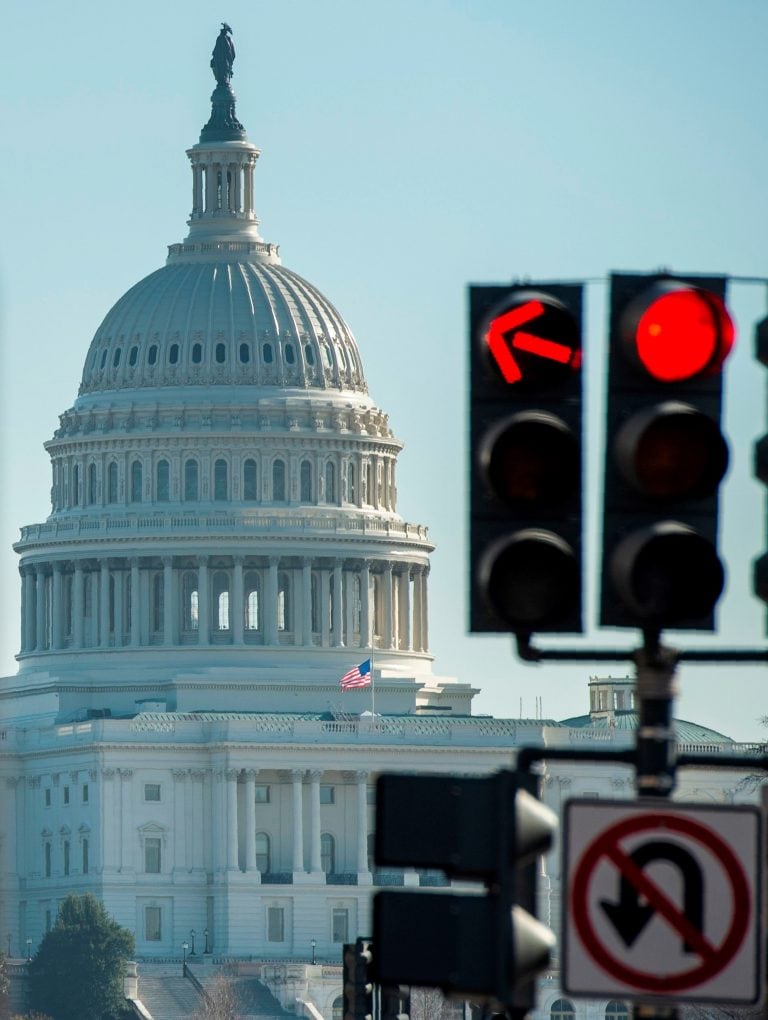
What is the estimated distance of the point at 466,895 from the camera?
70.3 ft

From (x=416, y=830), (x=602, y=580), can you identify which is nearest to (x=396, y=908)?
(x=416, y=830)

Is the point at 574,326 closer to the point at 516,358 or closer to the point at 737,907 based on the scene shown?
the point at 516,358

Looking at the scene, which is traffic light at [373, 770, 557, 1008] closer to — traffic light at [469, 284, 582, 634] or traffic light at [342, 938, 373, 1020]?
traffic light at [469, 284, 582, 634]

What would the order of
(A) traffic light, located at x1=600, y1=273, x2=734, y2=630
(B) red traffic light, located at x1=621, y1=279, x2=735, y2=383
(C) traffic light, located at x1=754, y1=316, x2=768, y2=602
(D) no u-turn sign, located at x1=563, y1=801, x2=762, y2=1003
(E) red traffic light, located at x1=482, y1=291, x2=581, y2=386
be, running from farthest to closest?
(C) traffic light, located at x1=754, y1=316, x2=768, y2=602, (E) red traffic light, located at x1=482, y1=291, x2=581, y2=386, (B) red traffic light, located at x1=621, y1=279, x2=735, y2=383, (A) traffic light, located at x1=600, y1=273, x2=734, y2=630, (D) no u-turn sign, located at x1=563, y1=801, x2=762, y2=1003

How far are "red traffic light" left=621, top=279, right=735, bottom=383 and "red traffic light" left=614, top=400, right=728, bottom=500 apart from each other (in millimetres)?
224

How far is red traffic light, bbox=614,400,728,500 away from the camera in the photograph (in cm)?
2144

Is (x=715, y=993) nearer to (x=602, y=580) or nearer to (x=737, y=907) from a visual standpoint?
(x=737, y=907)

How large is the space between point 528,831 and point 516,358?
7.59 ft

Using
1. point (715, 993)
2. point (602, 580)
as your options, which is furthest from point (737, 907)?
point (602, 580)

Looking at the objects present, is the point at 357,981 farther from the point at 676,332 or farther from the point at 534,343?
the point at 676,332

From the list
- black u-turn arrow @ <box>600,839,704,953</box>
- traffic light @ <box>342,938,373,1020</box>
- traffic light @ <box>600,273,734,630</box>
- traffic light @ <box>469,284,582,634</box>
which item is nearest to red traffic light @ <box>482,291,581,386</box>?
traffic light @ <box>469,284,582,634</box>

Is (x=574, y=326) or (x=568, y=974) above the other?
(x=574, y=326)

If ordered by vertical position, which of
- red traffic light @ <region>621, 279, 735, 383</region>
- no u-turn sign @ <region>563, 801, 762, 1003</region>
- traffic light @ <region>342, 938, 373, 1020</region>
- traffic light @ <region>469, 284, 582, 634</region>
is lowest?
traffic light @ <region>342, 938, 373, 1020</region>

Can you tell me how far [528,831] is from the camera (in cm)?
2114
